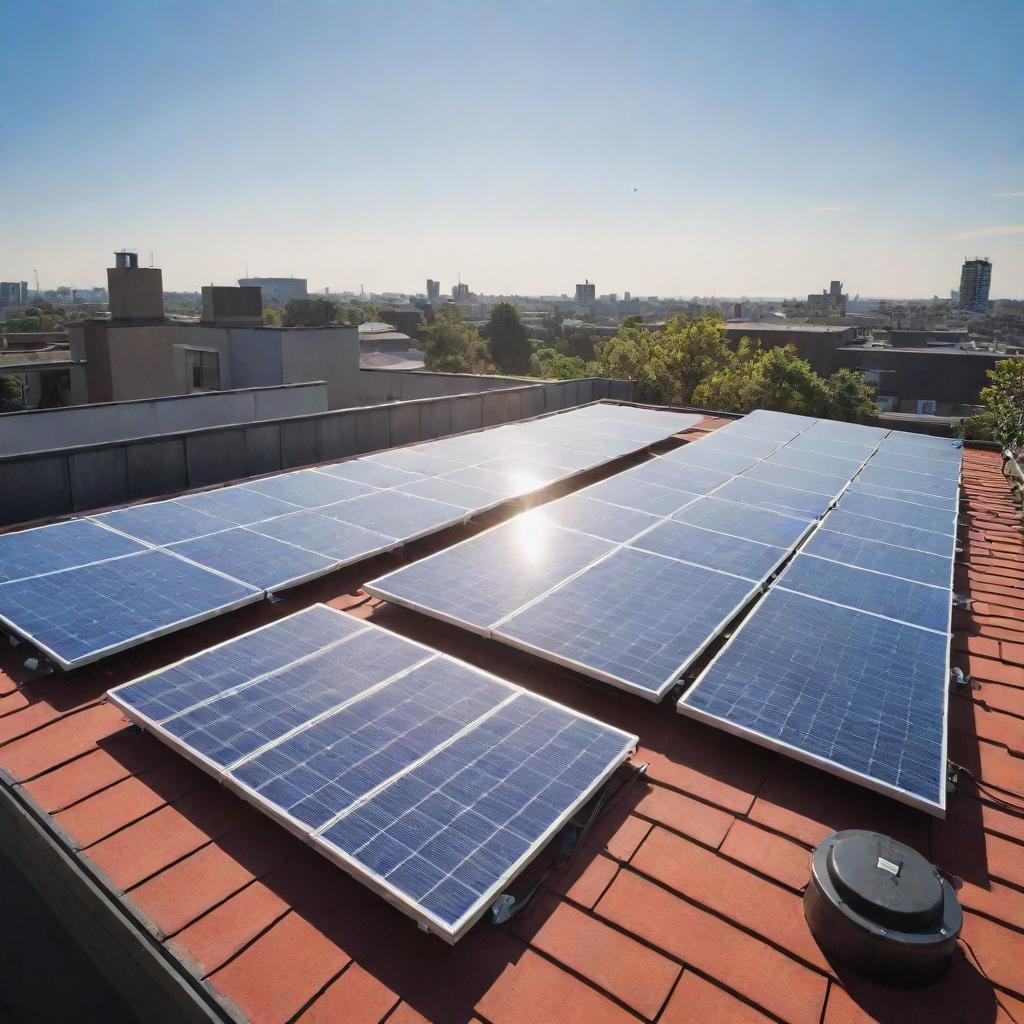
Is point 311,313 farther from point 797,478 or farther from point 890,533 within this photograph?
point 890,533

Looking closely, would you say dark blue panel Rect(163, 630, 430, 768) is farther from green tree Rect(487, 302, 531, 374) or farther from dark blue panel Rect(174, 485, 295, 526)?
green tree Rect(487, 302, 531, 374)

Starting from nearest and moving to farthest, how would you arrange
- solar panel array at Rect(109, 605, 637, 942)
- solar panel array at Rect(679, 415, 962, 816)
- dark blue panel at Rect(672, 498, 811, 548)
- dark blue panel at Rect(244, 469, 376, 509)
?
solar panel array at Rect(109, 605, 637, 942) → solar panel array at Rect(679, 415, 962, 816) → dark blue panel at Rect(672, 498, 811, 548) → dark blue panel at Rect(244, 469, 376, 509)

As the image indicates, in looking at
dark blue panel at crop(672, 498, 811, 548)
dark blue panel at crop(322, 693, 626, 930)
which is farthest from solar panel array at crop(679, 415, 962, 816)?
dark blue panel at crop(322, 693, 626, 930)

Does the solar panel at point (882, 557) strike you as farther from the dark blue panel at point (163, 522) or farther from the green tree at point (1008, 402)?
the green tree at point (1008, 402)

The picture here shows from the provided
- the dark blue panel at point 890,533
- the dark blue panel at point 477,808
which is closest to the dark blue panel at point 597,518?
the dark blue panel at point 890,533

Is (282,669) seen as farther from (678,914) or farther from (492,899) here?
(678,914)

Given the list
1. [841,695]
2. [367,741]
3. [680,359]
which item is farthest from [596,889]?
[680,359]

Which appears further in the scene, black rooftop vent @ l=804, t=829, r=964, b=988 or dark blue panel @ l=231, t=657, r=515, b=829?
dark blue panel @ l=231, t=657, r=515, b=829
